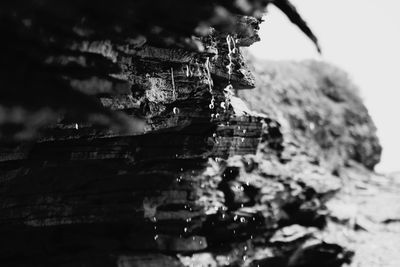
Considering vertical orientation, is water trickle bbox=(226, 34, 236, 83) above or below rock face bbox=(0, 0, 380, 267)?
above

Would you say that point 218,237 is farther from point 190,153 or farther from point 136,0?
point 136,0

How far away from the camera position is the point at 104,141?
33.8 ft

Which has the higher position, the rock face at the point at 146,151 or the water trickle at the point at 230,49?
the water trickle at the point at 230,49

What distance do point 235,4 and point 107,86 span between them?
140cm

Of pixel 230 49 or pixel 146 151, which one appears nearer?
pixel 230 49

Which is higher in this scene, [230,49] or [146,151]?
[230,49]

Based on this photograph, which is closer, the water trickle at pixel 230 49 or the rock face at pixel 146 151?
the rock face at pixel 146 151

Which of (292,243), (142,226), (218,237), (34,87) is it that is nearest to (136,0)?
(34,87)

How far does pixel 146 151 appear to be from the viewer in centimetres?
1127

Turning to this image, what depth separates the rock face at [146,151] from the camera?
3.49m

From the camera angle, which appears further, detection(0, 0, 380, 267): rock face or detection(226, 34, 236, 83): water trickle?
detection(226, 34, 236, 83): water trickle

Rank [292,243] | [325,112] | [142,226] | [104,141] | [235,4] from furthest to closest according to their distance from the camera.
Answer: [325,112], [292,243], [142,226], [104,141], [235,4]

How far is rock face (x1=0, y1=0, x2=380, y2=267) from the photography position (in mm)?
3492

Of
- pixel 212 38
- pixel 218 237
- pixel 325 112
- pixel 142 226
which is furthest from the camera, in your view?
pixel 325 112
